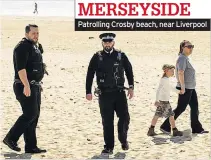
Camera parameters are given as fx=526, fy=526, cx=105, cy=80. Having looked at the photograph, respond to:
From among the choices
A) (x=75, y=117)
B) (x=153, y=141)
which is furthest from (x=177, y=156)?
(x=75, y=117)

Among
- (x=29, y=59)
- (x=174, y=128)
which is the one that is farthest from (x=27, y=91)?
(x=174, y=128)

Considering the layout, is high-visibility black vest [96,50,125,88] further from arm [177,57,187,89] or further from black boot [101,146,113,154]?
arm [177,57,187,89]

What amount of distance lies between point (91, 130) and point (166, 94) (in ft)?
5.91

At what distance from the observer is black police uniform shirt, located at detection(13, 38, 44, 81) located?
26.7 feet

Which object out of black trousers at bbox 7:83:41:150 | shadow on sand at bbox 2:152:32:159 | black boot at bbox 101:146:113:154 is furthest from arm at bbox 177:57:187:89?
shadow on sand at bbox 2:152:32:159

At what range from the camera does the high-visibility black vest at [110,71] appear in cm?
848

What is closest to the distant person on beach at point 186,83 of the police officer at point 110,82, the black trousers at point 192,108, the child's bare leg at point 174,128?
the black trousers at point 192,108

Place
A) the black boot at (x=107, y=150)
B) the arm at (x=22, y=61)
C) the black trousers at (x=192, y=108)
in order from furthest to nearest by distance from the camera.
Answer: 1. the black trousers at (x=192, y=108)
2. the black boot at (x=107, y=150)
3. the arm at (x=22, y=61)

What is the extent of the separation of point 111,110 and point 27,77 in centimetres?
147

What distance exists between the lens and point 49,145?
934 centimetres

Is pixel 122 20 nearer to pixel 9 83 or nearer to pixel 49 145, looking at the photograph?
pixel 9 83

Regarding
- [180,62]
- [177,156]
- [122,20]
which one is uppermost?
[122,20]

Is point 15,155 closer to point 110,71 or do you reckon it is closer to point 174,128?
point 110,71

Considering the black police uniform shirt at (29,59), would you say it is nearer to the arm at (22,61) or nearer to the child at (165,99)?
the arm at (22,61)
